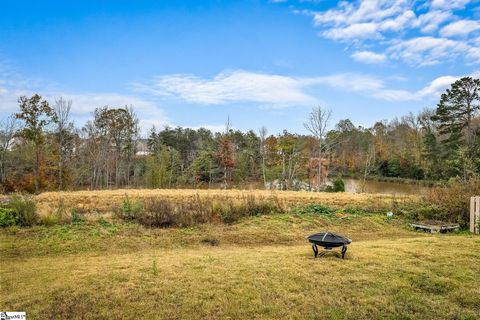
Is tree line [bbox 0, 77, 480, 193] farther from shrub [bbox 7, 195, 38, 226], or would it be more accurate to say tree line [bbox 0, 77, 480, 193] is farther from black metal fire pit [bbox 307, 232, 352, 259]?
black metal fire pit [bbox 307, 232, 352, 259]

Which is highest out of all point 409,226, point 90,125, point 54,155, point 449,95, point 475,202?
point 449,95

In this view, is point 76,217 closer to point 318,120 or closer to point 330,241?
point 330,241

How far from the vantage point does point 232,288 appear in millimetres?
5367

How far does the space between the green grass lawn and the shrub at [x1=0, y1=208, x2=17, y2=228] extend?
40.8 inches

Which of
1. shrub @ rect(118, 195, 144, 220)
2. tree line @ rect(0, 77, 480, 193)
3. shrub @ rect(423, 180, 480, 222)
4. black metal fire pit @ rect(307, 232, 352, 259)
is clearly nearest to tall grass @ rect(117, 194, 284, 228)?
shrub @ rect(118, 195, 144, 220)

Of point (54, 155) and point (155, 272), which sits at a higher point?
point (54, 155)

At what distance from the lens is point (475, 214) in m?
11.5

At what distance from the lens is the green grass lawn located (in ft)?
15.3

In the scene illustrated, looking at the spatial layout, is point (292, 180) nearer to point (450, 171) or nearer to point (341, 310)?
point (450, 171)

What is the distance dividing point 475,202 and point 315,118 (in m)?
24.2

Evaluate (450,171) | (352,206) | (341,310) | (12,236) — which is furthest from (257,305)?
(450,171)

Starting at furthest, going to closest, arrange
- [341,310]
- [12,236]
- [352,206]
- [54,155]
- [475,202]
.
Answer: [54,155] < [352,206] < [475,202] < [12,236] < [341,310]

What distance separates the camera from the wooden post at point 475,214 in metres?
11.3

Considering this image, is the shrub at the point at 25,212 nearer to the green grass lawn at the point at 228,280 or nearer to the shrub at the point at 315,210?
the green grass lawn at the point at 228,280
